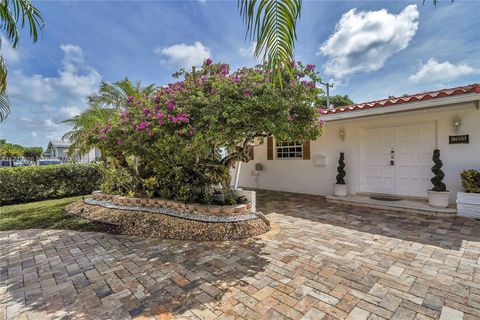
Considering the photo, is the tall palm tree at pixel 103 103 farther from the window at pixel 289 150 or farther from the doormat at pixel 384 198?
the doormat at pixel 384 198

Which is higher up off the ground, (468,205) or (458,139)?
(458,139)

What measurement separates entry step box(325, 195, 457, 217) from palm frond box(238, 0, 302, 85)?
6.73 metres

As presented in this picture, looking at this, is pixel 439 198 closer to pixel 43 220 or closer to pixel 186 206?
pixel 186 206

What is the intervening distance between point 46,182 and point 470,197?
15.4m

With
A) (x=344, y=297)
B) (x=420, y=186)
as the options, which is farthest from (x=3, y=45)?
(x=420, y=186)

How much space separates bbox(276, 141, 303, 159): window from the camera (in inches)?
411

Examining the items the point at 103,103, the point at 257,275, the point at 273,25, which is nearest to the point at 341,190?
the point at 257,275

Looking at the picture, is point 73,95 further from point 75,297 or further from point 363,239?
point 363,239

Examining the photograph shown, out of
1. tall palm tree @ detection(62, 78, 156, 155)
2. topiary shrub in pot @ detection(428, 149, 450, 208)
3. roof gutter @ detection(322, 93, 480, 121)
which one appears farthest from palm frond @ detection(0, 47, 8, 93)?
topiary shrub in pot @ detection(428, 149, 450, 208)

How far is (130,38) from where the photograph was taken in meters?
8.36

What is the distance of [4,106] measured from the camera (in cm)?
516

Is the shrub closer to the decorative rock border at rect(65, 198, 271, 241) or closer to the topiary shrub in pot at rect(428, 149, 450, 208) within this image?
the topiary shrub in pot at rect(428, 149, 450, 208)

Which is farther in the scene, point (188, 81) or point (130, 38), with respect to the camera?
point (130, 38)

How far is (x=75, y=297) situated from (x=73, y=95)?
16.0 metres
